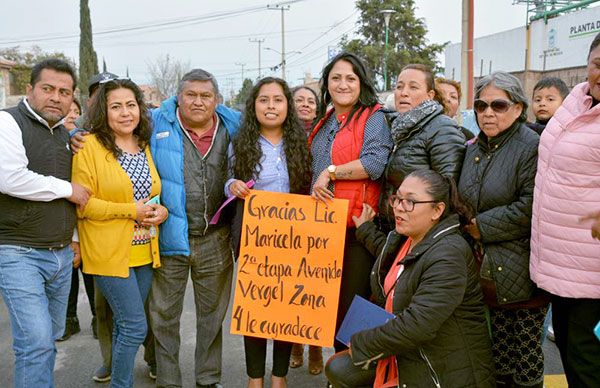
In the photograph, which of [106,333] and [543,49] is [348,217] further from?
[543,49]

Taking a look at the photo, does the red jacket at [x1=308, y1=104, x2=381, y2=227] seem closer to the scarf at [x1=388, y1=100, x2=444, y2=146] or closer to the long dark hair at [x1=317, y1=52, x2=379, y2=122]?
the long dark hair at [x1=317, y1=52, x2=379, y2=122]

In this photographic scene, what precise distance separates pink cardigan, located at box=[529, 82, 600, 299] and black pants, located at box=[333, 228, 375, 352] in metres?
1.08

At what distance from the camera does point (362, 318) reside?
9.57 ft

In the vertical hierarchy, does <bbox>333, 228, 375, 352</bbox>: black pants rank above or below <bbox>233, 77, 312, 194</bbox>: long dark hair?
below

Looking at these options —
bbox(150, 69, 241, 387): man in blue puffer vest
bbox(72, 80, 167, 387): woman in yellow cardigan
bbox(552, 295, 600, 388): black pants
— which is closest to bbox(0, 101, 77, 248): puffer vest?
bbox(72, 80, 167, 387): woman in yellow cardigan

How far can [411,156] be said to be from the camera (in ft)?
10.2

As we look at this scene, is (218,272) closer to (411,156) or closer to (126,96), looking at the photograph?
(126,96)

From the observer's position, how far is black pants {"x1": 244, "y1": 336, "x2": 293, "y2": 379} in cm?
350

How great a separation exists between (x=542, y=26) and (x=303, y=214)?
31994mm

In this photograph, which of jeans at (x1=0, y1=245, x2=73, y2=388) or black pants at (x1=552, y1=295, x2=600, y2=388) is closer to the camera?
black pants at (x1=552, y1=295, x2=600, y2=388)

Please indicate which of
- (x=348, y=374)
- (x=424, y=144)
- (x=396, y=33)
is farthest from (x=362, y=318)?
(x=396, y=33)

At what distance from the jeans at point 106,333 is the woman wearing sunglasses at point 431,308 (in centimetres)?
195

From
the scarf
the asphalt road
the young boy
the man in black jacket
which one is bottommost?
the asphalt road

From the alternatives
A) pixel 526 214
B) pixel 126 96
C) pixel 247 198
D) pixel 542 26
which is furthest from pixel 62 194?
pixel 542 26
